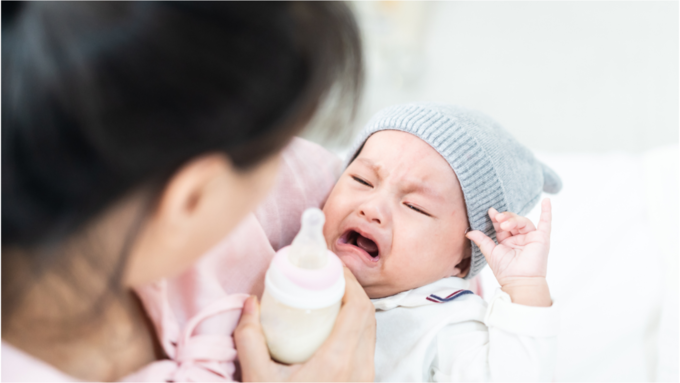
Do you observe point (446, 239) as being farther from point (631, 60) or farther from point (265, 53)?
point (631, 60)

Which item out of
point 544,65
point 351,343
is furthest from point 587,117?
point 351,343

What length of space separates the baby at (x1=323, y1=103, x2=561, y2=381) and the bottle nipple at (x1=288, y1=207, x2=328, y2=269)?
1.00ft

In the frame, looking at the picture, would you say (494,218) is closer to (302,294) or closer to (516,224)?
(516,224)

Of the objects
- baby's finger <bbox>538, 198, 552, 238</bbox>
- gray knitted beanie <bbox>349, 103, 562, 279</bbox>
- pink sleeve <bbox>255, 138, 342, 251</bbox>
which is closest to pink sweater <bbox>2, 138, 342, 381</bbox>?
pink sleeve <bbox>255, 138, 342, 251</bbox>

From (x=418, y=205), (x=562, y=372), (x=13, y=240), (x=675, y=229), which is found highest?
(x=13, y=240)

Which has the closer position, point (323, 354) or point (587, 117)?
point (323, 354)

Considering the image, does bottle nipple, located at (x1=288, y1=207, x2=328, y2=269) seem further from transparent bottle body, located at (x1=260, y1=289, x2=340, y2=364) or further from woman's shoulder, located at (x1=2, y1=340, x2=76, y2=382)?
woman's shoulder, located at (x1=2, y1=340, x2=76, y2=382)

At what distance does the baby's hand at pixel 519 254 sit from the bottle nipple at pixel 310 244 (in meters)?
0.41

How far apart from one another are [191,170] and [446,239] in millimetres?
634

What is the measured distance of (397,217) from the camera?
0.91 m

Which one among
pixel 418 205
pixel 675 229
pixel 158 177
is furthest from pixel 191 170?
pixel 675 229

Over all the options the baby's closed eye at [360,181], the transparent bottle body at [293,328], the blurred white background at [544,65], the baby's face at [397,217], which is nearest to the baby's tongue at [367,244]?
the baby's face at [397,217]

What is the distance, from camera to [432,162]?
0.94 m

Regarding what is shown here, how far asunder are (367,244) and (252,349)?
0.41m
